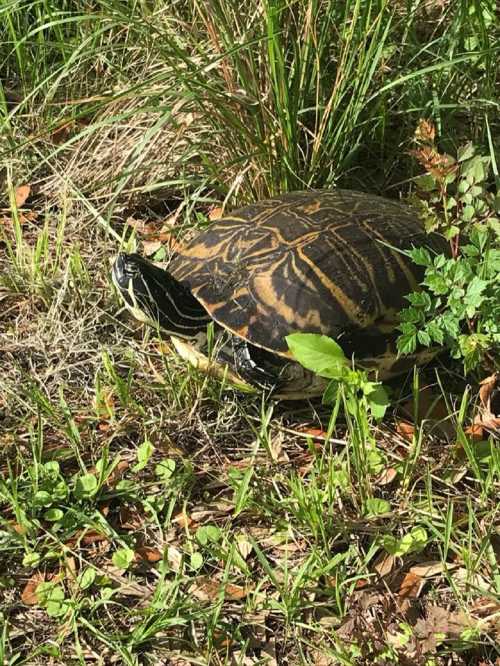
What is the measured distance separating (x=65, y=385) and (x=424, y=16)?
6.52 ft

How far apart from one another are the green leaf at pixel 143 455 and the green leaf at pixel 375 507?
0.63 m

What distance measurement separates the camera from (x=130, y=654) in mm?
1903

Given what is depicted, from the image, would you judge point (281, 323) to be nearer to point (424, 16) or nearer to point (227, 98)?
point (227, 98)

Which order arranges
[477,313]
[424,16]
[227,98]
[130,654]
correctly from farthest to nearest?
1. [424,16]
2. [227,98]
3. [477,313]
4. [130,654]

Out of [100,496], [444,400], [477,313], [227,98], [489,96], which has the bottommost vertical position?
[444,400]

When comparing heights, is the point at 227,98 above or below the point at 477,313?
above

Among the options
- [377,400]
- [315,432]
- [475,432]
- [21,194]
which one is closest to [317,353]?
[377,400]

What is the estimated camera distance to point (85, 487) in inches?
88.0

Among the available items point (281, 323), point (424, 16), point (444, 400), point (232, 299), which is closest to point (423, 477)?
point (444, 400)

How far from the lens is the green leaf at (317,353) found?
222 cm

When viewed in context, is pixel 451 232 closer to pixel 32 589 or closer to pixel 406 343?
pixel 406 343

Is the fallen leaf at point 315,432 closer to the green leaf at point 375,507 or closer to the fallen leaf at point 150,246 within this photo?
the green leaf at point 375,507

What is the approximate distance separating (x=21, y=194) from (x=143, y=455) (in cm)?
148

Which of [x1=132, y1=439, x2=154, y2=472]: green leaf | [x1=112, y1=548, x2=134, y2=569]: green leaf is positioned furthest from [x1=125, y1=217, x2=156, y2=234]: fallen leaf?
[x1=112, y1=548, x2=134, y2=569]: green leaf
